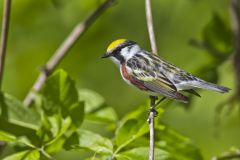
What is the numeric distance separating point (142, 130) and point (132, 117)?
0.55 feet

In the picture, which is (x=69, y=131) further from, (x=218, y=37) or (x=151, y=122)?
(x=218, y=37)

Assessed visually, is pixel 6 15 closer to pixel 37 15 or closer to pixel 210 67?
pixel 210 67

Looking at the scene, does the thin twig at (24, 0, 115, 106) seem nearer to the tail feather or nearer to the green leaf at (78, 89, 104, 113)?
the green leaf at (78, 89, 104, 113)

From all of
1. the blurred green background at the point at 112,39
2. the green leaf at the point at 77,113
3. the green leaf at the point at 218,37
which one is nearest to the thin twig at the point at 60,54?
the green leaf at the point at 77,113

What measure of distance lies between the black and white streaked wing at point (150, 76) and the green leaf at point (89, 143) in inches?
23.1

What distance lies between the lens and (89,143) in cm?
279

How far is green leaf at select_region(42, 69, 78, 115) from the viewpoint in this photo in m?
2.95

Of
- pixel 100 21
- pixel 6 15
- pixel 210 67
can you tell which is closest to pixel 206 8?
pixel 100 21

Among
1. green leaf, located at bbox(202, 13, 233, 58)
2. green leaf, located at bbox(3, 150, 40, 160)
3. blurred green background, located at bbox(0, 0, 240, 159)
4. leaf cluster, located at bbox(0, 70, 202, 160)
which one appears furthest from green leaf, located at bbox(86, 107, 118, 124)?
blurred green background, located at bbox(0, 0, 240, 159)

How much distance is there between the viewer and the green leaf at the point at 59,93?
2.95 m

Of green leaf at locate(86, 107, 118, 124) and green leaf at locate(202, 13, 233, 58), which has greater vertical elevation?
green leaf at locate(202, 13, 233, 58)

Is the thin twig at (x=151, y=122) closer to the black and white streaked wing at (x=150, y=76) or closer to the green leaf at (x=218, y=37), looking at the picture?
the black and white streaked wing at (x=150, y=76)

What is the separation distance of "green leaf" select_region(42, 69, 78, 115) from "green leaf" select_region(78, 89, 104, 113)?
304 mm

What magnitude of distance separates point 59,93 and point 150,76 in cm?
74
